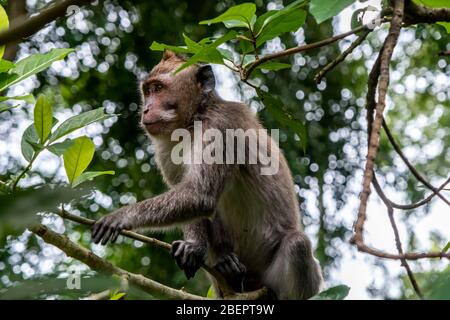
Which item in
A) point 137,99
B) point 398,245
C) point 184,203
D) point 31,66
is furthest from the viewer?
point 137,99

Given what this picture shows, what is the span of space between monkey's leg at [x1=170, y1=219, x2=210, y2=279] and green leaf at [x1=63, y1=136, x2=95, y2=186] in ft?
5.88

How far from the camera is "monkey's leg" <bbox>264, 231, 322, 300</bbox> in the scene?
4844 millimetres

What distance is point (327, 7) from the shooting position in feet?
5.75

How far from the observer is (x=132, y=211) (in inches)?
173

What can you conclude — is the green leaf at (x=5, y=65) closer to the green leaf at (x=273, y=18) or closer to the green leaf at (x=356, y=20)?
the green leaf at (x=273, y=18)

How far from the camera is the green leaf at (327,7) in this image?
1729 millimetres

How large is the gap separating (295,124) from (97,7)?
727cm

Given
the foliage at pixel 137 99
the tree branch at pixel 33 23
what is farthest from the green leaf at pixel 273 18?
the foliage at pixel 137 99

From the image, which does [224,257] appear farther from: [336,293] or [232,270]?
[336,293]

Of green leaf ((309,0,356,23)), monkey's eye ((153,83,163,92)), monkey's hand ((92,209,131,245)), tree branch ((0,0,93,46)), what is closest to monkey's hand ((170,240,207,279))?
monkey's hand ((92,209,131,245))

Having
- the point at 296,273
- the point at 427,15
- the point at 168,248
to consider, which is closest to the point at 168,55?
the point at 296,273

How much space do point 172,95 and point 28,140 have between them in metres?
2.92

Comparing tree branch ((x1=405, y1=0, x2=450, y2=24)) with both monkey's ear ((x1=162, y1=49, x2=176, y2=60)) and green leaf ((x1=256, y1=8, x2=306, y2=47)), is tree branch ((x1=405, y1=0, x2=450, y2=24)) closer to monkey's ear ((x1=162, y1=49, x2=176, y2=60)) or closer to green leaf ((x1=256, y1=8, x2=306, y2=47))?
green leaf ((x1=256, y1=8, x2=306, y2=47))
